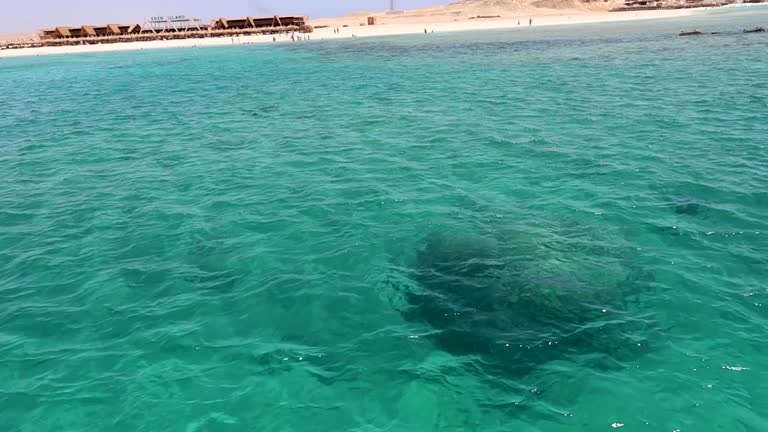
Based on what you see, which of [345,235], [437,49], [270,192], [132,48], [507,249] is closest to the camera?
[507,249]

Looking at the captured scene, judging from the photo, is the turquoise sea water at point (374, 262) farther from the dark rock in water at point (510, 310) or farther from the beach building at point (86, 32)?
the beach building at point (86, 32)

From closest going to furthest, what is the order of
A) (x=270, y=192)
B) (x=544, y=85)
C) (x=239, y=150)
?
1. (x=270, y=192)
2. (x=239, y=150)
3. (x=544, y=85)

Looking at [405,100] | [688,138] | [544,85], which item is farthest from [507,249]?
[544,85]

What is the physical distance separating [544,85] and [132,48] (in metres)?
92.2

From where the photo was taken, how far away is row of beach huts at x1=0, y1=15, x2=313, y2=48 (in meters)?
103

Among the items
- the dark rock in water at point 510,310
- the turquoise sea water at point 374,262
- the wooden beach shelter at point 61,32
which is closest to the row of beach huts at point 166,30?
the wooden beach shelter at point 61,32

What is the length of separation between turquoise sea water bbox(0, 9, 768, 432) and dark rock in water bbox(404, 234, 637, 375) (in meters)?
0.10

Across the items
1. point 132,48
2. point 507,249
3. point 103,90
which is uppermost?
point 132,48

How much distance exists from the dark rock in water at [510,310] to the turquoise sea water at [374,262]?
103 mm

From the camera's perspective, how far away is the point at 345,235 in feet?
45.0

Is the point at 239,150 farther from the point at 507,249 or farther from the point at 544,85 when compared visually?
the point at 544,85

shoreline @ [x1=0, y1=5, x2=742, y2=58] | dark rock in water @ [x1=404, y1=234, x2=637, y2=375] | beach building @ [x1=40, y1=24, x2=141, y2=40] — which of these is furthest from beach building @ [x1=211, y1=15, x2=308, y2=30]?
dark rock in water @ [x1=404, y1=234, x2=637, y2=375]

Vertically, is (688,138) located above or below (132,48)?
below

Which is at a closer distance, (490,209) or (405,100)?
(490,209)
